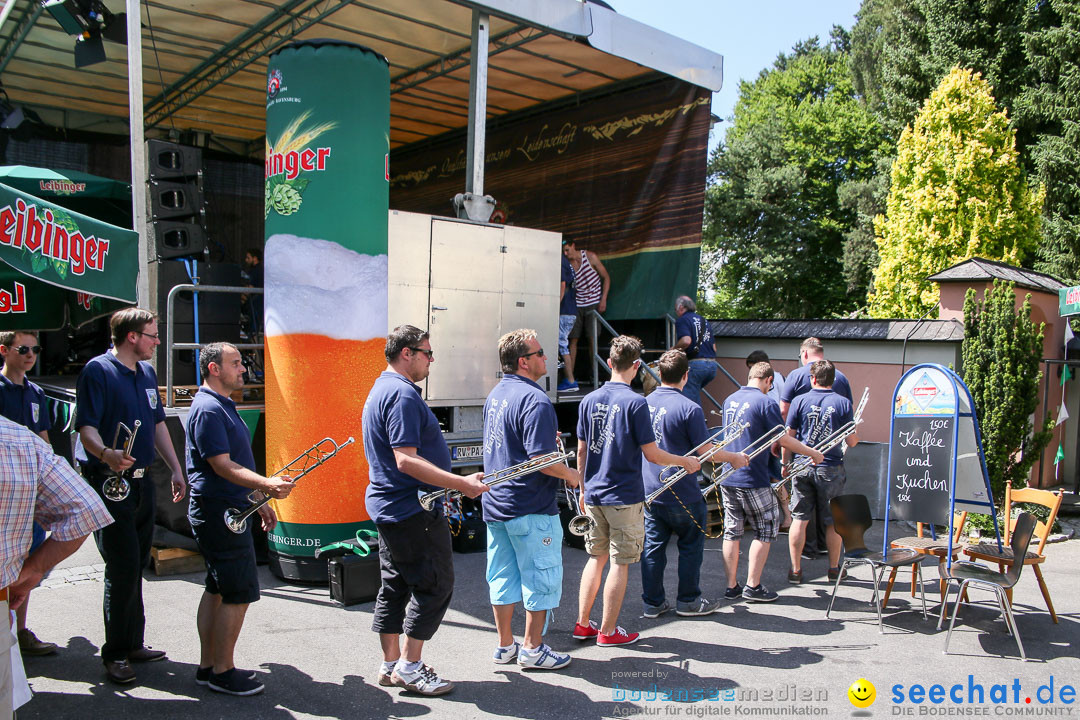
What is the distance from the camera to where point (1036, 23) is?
18516 mm

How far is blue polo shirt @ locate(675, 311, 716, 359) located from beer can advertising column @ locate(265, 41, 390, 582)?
4.37 metres

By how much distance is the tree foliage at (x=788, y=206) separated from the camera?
85.0ft

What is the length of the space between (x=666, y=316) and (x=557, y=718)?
6.76 metres

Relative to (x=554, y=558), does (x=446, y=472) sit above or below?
above

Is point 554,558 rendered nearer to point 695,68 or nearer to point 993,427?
point 993,427

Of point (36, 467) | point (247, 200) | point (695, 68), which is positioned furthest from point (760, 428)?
point (247, 200)

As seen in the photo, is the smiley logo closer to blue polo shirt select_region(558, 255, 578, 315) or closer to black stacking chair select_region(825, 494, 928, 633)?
black stacking chair select_region(825, 494, 928, 633)

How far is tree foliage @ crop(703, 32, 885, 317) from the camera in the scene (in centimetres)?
2591

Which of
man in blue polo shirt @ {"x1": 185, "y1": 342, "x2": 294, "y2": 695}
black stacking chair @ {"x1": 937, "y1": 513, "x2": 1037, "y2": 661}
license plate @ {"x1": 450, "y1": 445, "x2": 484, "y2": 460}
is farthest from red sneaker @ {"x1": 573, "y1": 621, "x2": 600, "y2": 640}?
license plate @ {"x1": 450, "y1": 445, "x2": 484, "y2": 460}

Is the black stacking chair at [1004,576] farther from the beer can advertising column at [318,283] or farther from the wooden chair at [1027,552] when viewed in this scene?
the beer can advertising column at [318,283]

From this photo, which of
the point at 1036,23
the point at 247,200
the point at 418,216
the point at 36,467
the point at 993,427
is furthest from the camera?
the point at 1036,23

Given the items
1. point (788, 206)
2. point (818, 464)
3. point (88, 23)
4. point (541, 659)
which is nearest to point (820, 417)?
point (818, 464)

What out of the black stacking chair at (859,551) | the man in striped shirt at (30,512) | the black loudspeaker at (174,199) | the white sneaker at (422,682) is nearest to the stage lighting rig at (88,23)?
the black loudspeaker at (174,199)

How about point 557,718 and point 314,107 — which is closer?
point 557,718
